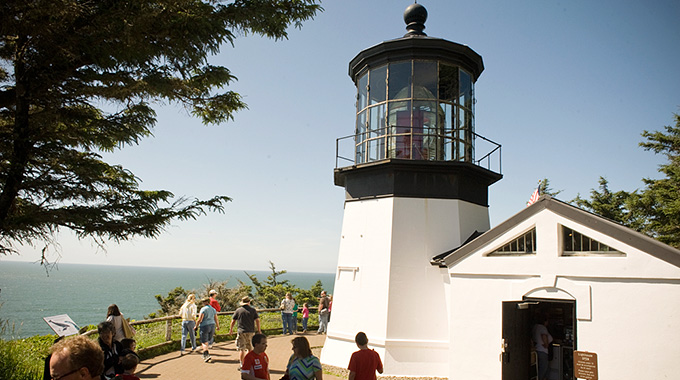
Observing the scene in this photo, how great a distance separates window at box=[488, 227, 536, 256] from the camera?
8.91 meters

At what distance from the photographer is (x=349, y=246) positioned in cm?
1212

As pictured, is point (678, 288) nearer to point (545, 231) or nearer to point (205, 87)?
point (545, 231)

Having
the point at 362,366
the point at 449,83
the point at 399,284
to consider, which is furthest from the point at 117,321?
the point at 449,83

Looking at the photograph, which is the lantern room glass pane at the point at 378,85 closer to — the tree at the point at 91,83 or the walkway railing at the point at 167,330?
the tree at the point at 91,83

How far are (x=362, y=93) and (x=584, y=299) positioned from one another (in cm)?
779

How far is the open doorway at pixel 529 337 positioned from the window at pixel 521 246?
967mm

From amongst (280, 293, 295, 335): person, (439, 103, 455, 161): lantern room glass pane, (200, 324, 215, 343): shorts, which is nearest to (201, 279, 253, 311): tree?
(280, 293, 295, 335): person

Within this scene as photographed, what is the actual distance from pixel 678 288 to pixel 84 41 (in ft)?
33.1

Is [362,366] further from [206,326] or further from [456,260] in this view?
[206,326]

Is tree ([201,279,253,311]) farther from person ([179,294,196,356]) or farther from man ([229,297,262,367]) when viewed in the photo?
man ([229,297,262,367])

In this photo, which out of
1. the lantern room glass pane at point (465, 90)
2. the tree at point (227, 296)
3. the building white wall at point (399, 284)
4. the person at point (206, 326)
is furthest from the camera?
the tree at point (227, 296)

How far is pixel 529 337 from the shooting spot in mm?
9961

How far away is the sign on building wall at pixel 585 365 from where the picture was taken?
7.62 metres

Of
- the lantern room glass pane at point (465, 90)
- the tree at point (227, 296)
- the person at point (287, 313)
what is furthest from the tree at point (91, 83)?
the tree at point (227, 296)
